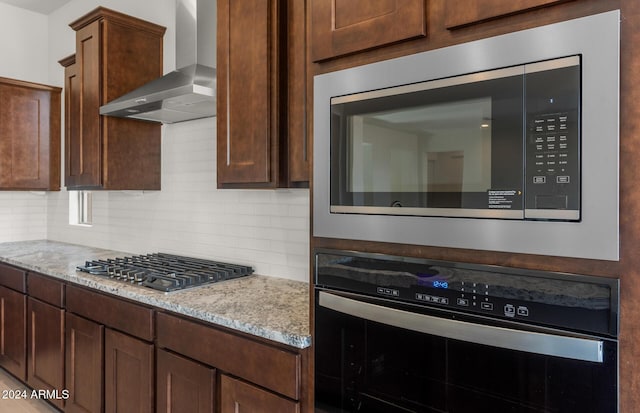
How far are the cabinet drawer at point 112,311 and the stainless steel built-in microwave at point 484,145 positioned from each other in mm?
1152

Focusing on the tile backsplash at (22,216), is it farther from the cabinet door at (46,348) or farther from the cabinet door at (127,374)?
the cabinet door at (127,374)

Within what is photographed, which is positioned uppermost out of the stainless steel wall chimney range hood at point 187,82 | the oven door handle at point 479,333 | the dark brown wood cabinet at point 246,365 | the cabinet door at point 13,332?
the stainless steel wall chimney range hood at point 187,82

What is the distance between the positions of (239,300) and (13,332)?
2.30 metres

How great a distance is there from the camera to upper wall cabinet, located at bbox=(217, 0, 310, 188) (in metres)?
1.86

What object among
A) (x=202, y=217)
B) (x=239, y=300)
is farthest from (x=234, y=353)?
(x=202, y=217)

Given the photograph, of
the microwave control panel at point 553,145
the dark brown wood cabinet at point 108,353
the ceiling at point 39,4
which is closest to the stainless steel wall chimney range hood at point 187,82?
the dark brown wood cabinet at point 108,353

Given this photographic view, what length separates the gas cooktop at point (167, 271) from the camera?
2127mm

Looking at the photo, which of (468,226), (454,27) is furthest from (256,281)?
(454,27)

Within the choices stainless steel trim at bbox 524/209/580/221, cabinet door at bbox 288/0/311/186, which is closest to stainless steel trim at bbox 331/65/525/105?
stainless steel trim at bbox 524/209/580/221

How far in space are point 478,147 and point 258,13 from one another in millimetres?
1356

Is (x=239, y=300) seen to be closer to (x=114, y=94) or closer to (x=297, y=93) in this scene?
(x=297, y=93)

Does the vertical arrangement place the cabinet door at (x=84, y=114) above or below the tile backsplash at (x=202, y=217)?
above

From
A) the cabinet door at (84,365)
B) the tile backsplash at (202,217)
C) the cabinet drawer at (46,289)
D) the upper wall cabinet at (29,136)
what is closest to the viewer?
the cabinet door at (84,365)

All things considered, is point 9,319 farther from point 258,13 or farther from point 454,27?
point 454,27
